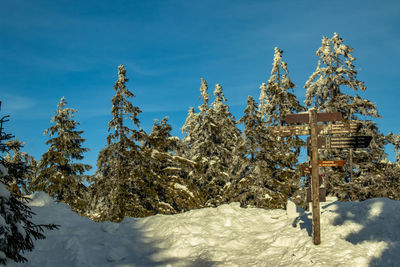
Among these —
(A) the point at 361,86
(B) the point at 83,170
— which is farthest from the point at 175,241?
(A) the point at 361,86

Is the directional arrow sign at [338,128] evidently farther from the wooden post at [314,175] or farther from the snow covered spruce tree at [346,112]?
the snow covered spruce tree at [346,112]

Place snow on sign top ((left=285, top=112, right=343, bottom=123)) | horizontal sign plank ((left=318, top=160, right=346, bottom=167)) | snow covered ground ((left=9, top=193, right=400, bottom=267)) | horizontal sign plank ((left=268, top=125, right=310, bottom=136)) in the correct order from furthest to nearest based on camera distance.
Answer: horizontal sign plank ((left=268, top=125, right=310, bottom=136)) → snow on sign top ((left=285, top=112, right=343, bottom=123)) → horizontal sign plank ((left=318, top=160, right=346, bottom=167)) → snow covered ground ((left=9, top=193, right=400, bottom=267))

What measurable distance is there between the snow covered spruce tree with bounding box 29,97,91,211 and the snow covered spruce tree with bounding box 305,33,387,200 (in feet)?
58.4

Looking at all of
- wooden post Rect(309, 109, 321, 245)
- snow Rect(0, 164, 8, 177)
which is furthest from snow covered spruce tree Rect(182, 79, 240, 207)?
snow Rect(0, 164, 8, 177)

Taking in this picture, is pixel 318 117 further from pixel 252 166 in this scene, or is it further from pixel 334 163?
pixel 252 166

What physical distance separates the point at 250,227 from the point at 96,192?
15072 millimetres

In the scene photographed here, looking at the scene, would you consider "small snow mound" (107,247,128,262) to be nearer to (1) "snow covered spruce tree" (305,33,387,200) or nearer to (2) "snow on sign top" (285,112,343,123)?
(2) "snow on sign top" (285,112,343,123)

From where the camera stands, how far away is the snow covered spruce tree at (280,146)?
2492 cm

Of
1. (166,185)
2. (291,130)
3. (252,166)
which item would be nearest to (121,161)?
(166,185)

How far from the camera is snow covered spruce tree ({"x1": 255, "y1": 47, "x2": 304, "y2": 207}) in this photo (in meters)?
24.9

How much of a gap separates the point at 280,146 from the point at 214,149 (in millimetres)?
6835

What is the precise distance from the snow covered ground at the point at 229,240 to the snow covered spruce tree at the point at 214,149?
489 inches

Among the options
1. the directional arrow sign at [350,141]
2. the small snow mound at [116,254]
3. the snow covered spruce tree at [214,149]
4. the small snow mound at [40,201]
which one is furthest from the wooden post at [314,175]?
the snow covered spruce tree at [214,149]

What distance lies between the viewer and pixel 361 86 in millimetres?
26344
